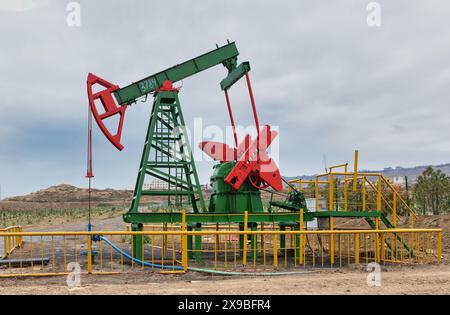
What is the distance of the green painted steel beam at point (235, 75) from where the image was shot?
13.4 metres

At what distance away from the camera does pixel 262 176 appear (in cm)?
1312

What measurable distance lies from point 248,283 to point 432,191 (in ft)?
81.9

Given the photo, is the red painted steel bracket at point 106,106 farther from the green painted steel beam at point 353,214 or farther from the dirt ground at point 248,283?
the green painted steel beam at point 353,214

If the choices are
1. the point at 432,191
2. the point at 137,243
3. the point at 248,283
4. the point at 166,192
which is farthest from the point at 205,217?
the point at 432,191

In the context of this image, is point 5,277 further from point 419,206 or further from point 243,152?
point 419,206

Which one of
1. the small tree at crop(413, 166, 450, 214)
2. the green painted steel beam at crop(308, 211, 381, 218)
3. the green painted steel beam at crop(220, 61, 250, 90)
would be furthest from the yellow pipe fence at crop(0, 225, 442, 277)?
the small tree at crop(413, 166, 450, 214)

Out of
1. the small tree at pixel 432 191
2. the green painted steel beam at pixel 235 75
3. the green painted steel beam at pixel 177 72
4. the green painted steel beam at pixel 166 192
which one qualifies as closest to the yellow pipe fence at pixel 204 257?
the green painted steel beam at pixel 166 192

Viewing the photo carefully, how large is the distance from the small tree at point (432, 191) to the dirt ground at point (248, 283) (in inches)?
852

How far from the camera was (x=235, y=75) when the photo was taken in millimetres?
13742

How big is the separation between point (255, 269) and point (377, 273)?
2.57 metres

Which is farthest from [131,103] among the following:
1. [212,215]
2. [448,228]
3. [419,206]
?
[419,206]

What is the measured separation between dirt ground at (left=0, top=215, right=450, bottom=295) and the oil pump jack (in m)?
2.76

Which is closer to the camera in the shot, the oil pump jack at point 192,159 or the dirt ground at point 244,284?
the dirt ground at point 244,284

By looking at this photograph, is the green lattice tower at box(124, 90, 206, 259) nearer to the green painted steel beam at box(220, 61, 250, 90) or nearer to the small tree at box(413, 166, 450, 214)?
the green painted steel beam at box(220, 61, 250, 90)
